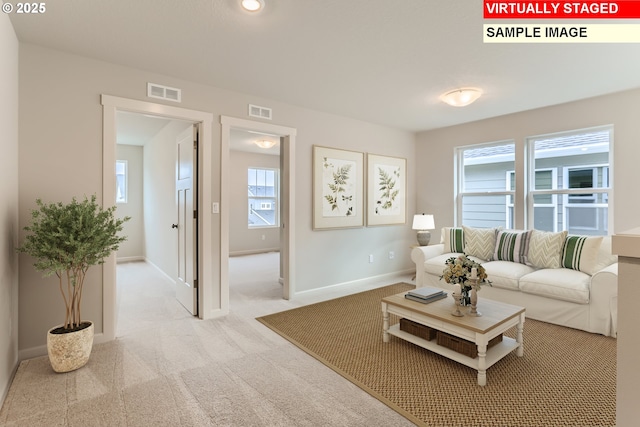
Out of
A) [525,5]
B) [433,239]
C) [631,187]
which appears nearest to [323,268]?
[433,239]

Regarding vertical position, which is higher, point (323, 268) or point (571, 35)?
point (571, 35)

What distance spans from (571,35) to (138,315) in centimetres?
477

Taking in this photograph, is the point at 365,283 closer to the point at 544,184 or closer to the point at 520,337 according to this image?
the point at 520,337

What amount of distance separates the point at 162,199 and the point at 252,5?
159 inches

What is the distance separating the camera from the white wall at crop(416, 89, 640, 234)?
11.6 feet

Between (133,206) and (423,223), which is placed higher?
(133,206)

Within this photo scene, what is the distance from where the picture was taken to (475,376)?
221cm

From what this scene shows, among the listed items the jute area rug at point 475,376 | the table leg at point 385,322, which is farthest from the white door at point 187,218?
the table leg at point 385,322

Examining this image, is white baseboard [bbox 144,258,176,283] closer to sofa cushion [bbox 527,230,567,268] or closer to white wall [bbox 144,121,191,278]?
white wall [bbox 144,121,191,278]

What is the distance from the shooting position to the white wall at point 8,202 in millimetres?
1997

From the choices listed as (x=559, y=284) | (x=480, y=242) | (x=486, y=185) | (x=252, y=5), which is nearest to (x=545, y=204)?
(x=486, y=185)

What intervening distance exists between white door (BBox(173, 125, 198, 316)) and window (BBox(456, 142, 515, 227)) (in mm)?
4063

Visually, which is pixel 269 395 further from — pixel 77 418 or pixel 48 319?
pixel 48 319

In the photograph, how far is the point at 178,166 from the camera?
3.95 m
